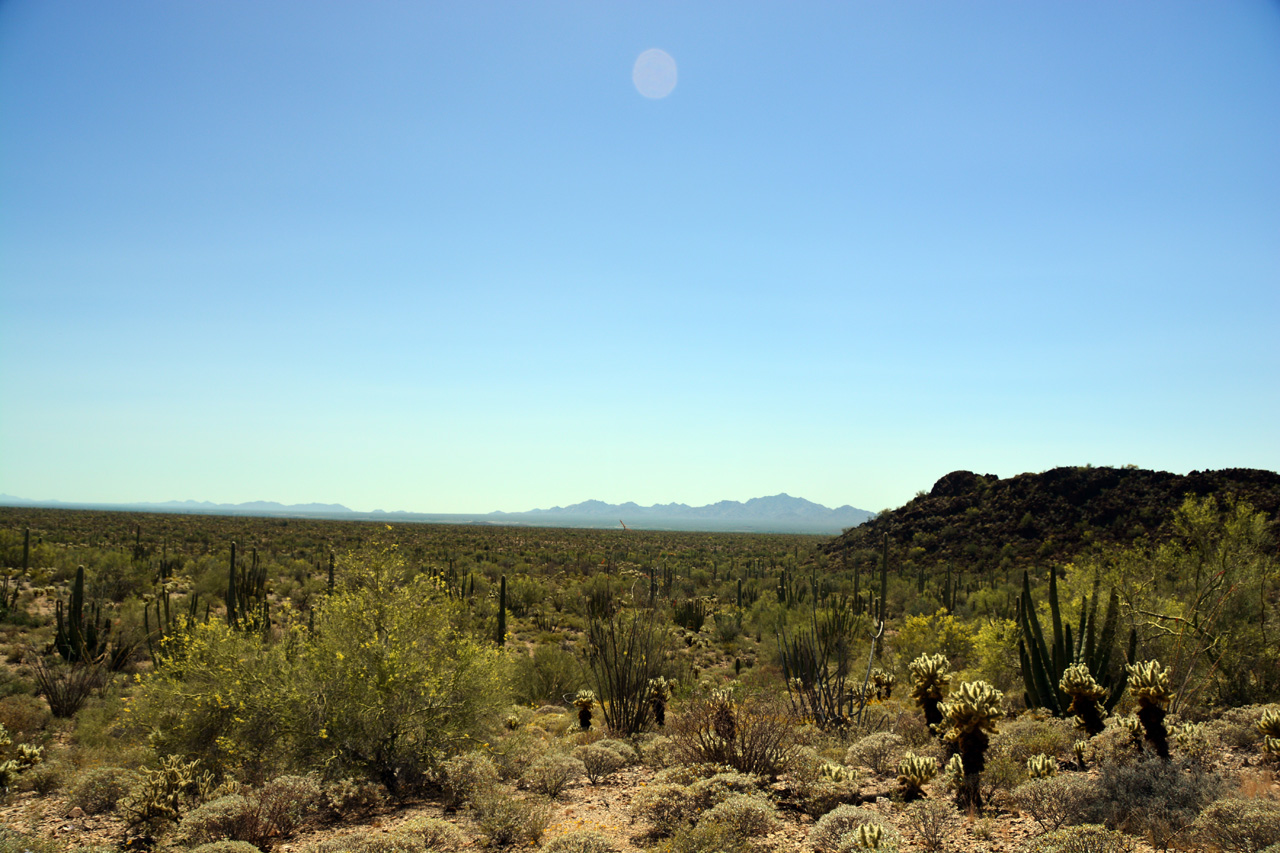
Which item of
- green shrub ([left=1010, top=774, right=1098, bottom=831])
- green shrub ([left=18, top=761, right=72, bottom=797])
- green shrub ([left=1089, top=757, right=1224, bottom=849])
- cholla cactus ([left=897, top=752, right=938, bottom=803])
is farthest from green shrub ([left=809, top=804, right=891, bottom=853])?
green shrub ([left=18, top=761, right=72, bottom=797])

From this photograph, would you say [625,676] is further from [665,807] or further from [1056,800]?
[1056,800]

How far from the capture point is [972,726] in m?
6.73

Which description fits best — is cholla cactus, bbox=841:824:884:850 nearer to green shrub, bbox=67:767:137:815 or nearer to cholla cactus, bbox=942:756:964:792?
cholla cactus, bbox=942:756:964:792

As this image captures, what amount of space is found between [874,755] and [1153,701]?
294cm

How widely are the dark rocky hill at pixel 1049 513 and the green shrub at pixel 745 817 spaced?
31132mm

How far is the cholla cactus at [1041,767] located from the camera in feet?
22.9

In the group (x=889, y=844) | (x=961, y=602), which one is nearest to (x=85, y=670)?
(x=889, y=844)

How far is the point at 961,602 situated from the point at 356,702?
23.6m

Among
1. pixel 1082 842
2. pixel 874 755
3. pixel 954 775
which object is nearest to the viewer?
pixel 1082 842

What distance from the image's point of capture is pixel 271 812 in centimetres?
674

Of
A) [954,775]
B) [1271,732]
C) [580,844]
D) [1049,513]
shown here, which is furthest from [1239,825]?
[1049,513]

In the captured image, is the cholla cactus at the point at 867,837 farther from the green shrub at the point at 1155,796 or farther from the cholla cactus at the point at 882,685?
the cholla cactus at the point at 882,685

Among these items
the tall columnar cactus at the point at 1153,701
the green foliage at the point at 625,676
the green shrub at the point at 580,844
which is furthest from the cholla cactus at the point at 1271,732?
the green foliage at the point at 625,676

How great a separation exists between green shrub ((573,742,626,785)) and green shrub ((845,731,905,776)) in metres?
2.88
